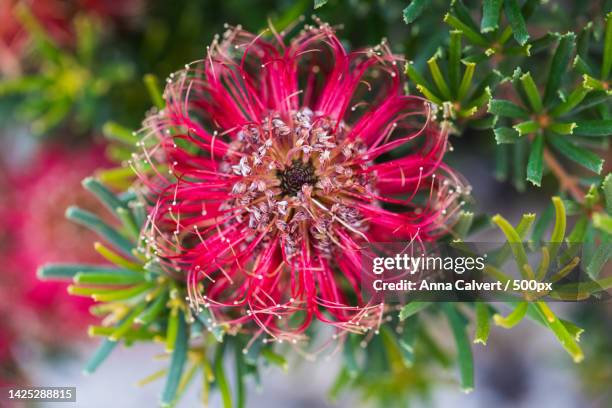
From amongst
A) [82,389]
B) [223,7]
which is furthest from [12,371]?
[223,7]

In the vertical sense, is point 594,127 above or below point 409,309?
above

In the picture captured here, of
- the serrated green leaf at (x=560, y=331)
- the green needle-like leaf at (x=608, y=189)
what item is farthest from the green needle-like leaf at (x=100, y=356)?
the green needle-like leaf at (x=608, y=189)

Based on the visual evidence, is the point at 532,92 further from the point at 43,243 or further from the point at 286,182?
the point at 43,243

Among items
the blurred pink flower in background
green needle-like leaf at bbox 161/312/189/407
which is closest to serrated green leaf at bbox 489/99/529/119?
green needle-like leaf at bbox 161/312/189/407

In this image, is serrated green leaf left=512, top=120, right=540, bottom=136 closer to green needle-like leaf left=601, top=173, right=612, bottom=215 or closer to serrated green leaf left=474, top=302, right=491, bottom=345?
green needle-like leaf left=601, top=173, right=612, bottom=215

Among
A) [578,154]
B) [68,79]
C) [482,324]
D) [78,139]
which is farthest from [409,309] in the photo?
[78,139]

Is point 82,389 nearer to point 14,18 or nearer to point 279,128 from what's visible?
point 14,18

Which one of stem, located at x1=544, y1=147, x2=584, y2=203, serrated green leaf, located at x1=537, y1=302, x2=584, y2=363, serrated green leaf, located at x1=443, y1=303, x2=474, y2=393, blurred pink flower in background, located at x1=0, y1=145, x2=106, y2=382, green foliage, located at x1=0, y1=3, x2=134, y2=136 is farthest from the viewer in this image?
→ blurred pink flower in background, located at x1=0, y1=145, x2=106, y2=382
